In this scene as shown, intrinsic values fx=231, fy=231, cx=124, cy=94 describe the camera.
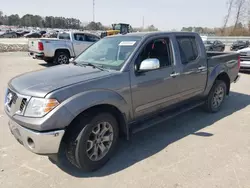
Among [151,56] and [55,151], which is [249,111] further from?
[55,151]

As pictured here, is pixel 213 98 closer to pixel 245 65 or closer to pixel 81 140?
pixel 81 140

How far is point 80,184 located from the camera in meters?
2.87

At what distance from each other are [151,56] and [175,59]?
1.78 ft

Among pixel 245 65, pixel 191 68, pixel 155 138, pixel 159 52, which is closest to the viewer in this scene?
pixel 159 52

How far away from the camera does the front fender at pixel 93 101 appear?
272 cm

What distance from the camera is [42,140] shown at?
2625 mm

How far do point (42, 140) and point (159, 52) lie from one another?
2377 millimetres

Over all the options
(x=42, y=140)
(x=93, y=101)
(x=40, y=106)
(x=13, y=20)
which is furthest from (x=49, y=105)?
(x=13, y=20)

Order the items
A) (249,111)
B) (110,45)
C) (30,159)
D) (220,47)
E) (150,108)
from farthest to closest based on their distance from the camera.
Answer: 1. (220,47)
2. (249,111)
3. (110,45)
4. (150,108)
5. (30,159)

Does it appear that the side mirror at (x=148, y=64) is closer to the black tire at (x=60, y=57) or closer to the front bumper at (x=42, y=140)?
the front bumper at (x=42, y=140)

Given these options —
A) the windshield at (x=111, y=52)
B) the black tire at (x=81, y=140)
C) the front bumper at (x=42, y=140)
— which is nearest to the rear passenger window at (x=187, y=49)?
the windshield at (x=111, y=52)

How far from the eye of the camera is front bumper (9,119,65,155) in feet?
8.59

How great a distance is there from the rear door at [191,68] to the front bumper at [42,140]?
242 centimetres

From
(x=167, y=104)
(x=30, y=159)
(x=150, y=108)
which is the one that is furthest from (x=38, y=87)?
(x=167, y=104)
